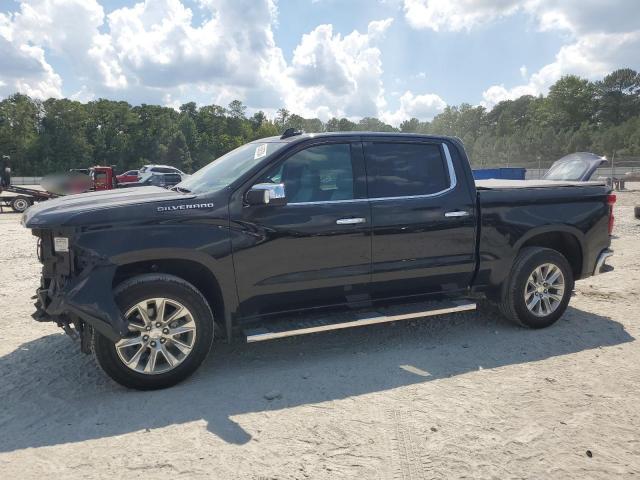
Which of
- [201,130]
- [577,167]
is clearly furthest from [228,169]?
[201,130]

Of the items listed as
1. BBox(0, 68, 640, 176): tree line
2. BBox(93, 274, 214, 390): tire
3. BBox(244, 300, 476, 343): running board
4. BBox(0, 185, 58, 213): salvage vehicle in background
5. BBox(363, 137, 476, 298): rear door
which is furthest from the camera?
BBox(0, 68, 640, 176): tree line

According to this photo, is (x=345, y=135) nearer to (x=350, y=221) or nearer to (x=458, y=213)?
(x=350, y=221)

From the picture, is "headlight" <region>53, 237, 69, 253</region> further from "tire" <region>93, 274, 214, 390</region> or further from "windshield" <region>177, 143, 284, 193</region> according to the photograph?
"windshield" <region>177, 143, 284, 193</region>

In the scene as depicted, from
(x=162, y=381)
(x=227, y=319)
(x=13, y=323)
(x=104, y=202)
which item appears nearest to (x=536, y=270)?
(x=227, y=319)

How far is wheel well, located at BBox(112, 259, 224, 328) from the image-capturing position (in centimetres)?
384

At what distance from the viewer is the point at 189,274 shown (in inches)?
160

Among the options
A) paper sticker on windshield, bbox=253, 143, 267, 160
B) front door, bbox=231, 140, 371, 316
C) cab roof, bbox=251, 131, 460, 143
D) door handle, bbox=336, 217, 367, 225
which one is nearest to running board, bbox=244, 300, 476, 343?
front door, bbox=231, 140, 371, 316

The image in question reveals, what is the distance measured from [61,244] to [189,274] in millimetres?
960

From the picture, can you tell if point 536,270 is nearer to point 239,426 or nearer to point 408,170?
point 408,170

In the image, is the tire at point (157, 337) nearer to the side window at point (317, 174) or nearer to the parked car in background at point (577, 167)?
the side window at point (317, 174)

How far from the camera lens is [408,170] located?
468 cm

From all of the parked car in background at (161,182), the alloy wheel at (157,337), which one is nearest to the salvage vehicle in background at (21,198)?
the parked car in background at (161,182)

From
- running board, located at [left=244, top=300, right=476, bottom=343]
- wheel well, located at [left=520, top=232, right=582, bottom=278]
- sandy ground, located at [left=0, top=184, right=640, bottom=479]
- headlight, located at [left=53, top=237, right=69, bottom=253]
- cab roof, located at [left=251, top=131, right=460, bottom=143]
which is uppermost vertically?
cab roof, located at [left=251, top=131, right=460, bottom=143]

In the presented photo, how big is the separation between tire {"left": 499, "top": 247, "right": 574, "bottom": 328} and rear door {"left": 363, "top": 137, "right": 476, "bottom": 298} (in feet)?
1.71
